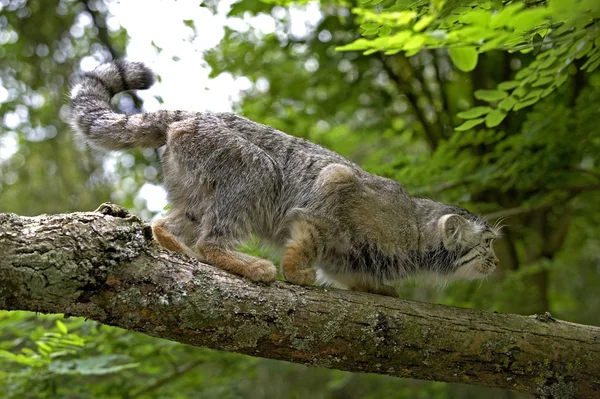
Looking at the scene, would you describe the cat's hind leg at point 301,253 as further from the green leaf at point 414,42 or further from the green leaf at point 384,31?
the green leaf at point 414,42

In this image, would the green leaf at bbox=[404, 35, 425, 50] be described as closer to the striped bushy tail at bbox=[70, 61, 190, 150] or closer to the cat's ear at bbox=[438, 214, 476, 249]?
the striped bushy tail at bbox=[70, 61, 190, 150]

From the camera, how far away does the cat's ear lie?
5.03m

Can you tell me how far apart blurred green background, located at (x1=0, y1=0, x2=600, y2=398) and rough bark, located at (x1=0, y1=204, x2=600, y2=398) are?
5.04 ft

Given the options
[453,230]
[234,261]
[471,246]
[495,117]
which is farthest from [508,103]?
[234,261]

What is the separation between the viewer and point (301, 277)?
169 inches

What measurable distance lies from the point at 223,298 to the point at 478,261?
2507 mm

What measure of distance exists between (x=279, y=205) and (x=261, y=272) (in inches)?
37.3

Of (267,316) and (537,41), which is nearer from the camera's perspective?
(267,316)

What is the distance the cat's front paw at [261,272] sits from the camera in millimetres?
3924

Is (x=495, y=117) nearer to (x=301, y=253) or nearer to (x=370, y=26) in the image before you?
(x=370, y=26)

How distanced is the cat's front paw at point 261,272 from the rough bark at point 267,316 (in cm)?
8

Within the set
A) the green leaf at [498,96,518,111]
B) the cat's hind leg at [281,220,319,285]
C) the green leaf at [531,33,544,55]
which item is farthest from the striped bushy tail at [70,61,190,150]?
the green leaf at [531,33,544,55]

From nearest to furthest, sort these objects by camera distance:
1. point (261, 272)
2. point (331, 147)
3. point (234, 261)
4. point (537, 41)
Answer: point (537, 41)
point (261, 272)
point (234, 261)
point (331, 147)

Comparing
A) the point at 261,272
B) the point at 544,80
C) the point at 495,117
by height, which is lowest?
the point at 261,272
